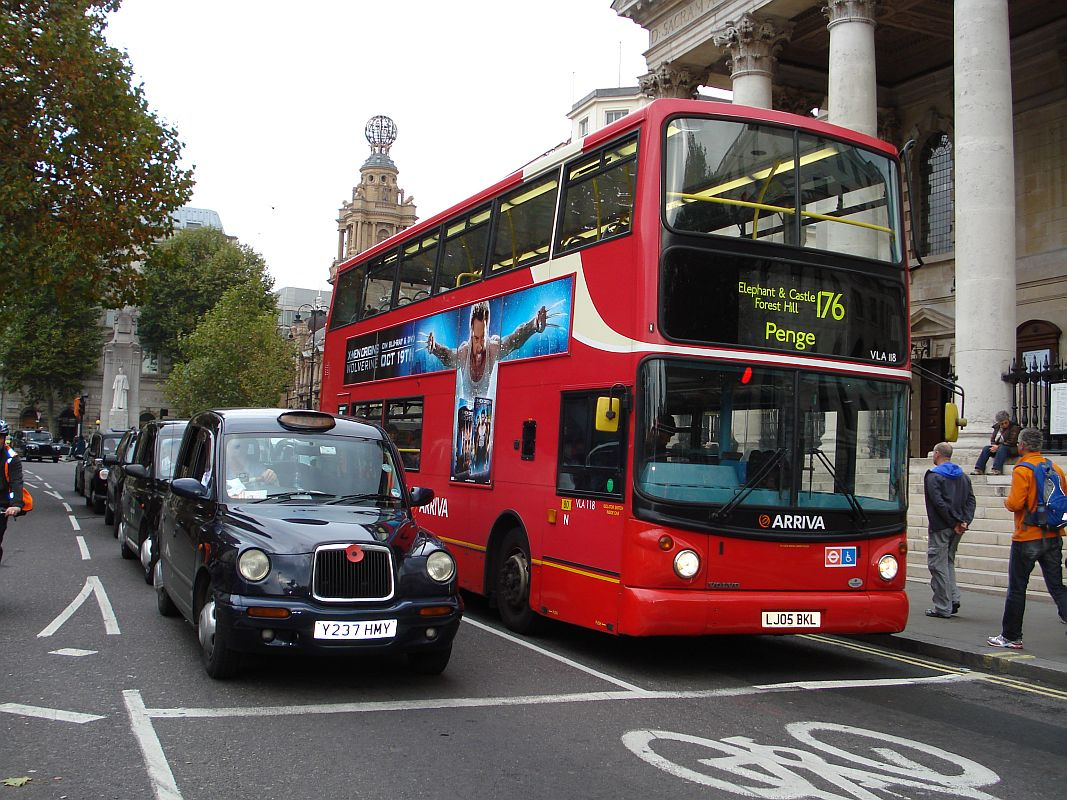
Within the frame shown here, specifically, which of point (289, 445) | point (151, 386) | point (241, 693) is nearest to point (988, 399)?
point (289, 445)

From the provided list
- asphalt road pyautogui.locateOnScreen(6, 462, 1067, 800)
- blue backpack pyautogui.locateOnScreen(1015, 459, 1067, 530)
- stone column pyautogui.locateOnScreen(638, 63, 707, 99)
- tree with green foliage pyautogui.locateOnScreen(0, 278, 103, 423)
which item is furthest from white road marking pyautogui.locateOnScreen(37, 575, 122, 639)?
tree with green foliage pyautogui.locateOnScreen(0, 278, 103, 423)

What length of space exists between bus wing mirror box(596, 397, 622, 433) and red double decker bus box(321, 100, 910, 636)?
0.03 metres

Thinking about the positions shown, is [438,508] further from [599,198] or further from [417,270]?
[599,198]

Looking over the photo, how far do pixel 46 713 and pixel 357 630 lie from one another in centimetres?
186

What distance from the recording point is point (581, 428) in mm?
8750

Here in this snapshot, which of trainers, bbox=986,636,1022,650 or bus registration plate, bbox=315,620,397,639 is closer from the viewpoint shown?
bus registration plate, bbox=315,620,397,639

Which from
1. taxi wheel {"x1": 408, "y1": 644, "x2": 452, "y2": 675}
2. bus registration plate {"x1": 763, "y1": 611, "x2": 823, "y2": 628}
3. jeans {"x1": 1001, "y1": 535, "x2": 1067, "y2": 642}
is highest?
jeans {"x1": 1001, "y1": 535, "x2": 1067, "y2": 642}

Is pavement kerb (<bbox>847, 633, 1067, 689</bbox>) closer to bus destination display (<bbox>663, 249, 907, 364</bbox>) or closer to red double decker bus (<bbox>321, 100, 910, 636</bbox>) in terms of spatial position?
red double decker bus (<bbox>321, 100, 910, 636</bbox>)

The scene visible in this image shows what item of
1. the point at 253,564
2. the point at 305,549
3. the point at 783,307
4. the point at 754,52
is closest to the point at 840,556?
the point at 783,307

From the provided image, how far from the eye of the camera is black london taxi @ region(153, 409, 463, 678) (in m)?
6.51

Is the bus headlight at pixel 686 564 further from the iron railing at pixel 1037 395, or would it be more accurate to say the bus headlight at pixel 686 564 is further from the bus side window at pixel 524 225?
the iron railing at pixel 1037 395

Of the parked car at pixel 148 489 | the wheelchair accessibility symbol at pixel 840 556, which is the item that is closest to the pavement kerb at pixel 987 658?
the wheelchair accessibility symbol at pixel 840 556

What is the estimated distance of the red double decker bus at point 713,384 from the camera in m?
7.88

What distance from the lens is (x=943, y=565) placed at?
11227 millimetres
